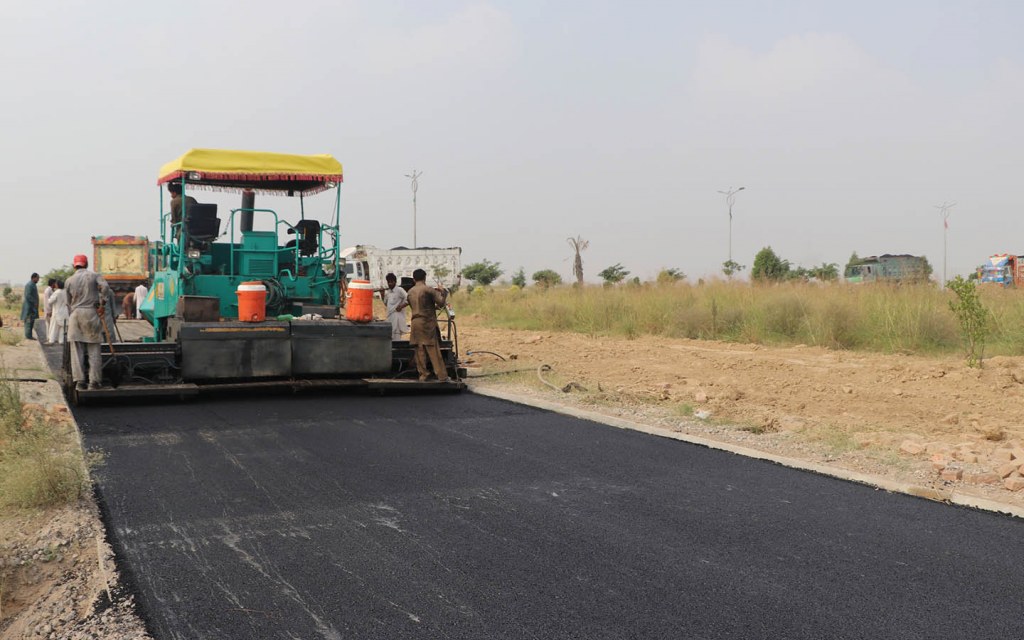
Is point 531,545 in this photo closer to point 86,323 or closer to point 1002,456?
point 1002,456

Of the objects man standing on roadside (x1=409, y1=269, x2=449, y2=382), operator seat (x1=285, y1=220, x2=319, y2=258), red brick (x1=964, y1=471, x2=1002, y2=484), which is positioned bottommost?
red brick (x1=964, y1=471, x2=1002, y2=484)

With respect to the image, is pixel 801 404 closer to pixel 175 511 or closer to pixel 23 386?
pixel 175 511

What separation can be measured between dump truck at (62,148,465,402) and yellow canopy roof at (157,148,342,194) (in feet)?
0.04

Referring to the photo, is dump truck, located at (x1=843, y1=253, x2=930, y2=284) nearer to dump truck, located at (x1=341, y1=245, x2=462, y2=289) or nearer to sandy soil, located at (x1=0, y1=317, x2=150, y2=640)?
sandy soil, located at (x1=0, y1=317, x2=150, y2=640)

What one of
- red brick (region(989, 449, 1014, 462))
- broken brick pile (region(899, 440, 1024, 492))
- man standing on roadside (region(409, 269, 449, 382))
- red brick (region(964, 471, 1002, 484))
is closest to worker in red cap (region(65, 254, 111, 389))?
man standing on roadside (region(409, 269, 449, 382))

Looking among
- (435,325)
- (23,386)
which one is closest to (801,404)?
(435,325)

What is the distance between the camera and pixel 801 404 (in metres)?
10.0

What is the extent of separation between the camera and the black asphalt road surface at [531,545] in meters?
3.72

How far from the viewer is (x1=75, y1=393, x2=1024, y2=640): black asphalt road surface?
3717mm

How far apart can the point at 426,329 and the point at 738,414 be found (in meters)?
4.16

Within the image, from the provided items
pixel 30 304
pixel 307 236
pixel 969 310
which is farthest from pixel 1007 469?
pixel 30 304

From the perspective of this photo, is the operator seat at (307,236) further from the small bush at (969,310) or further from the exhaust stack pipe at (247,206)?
the small bush at (969,310)

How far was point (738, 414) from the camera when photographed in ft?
30.9

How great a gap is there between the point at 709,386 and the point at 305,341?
5.49 metres
